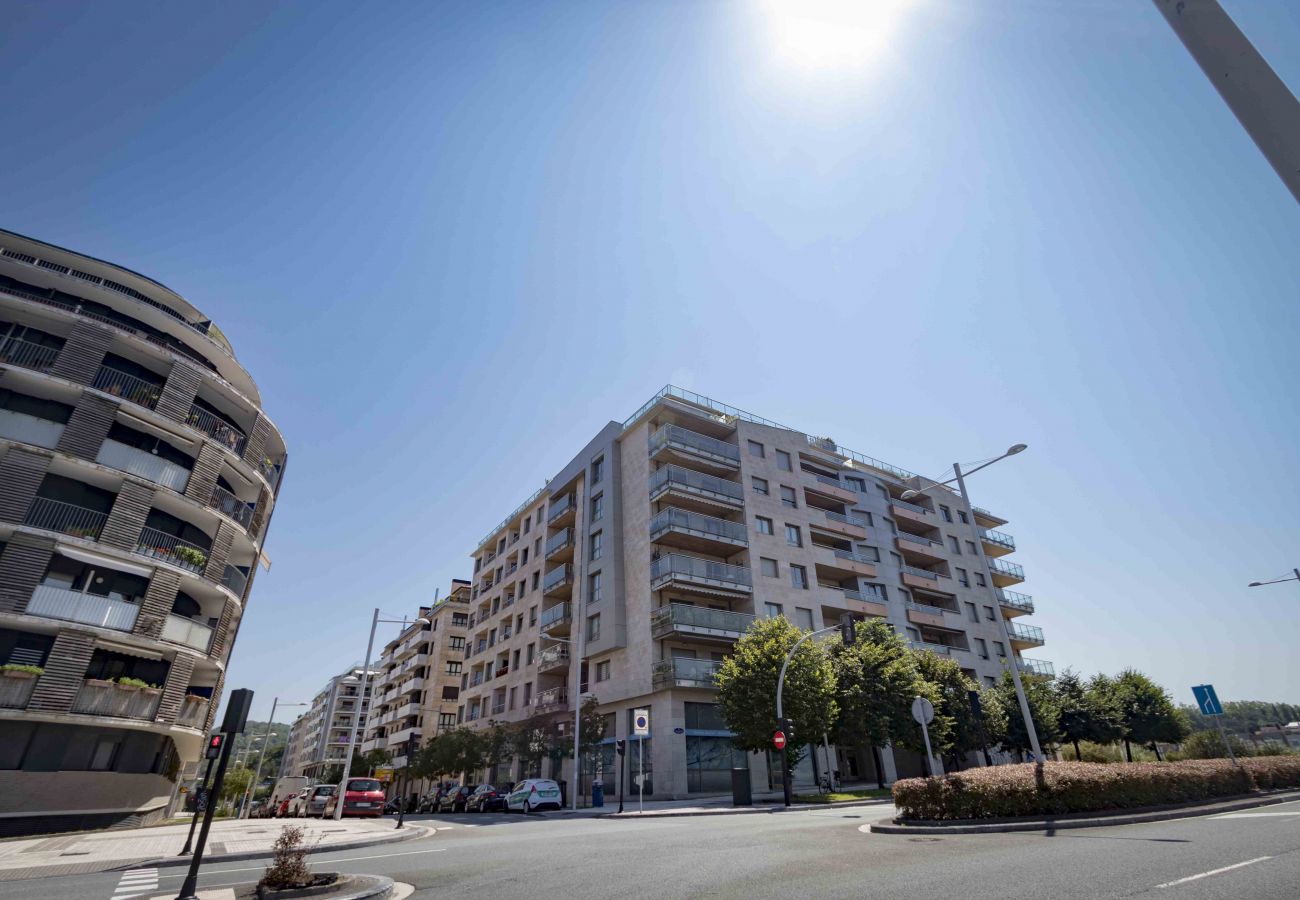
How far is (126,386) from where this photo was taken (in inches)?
952

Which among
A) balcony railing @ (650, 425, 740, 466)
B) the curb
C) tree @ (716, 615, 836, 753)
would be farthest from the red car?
the curb

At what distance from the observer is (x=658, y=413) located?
41.6 meters

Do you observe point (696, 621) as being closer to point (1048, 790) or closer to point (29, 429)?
A: point (1048, 790)

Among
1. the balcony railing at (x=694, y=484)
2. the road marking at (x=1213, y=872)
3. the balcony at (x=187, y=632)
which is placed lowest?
the road marking at (x=1213, y=872)

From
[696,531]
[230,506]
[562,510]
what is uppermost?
[562,510]

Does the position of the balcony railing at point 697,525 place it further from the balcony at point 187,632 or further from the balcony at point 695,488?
the balcony at point 187,632

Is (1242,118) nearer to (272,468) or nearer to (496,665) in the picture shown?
(272,468)

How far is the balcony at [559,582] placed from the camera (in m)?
43.9

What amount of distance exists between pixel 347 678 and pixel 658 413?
345 feet

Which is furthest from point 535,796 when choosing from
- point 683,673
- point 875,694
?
point 875,694

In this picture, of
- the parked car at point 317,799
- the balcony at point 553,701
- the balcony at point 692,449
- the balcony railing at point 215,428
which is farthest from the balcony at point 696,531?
the balcony railing at point 215,428

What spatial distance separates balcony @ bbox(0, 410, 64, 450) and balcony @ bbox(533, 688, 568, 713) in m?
27.9

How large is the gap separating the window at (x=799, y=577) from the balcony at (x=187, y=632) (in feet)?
99.9

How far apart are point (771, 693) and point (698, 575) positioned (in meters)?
9.36
